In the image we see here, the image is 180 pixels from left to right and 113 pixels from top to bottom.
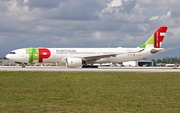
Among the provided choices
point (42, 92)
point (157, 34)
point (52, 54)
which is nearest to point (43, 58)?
point (52, 54)

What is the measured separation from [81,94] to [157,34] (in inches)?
1801

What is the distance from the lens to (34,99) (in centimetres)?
1658

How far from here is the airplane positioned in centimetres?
5697

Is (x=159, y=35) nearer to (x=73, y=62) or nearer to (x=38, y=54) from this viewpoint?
(x=73, y=62)

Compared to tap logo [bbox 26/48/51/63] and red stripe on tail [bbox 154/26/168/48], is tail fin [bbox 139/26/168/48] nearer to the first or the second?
red stripe on tail [bbox 154/26/168/48]

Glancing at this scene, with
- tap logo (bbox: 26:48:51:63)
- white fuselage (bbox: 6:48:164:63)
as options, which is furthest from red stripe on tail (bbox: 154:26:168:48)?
tap logo (bbox: 26:48:51:63)

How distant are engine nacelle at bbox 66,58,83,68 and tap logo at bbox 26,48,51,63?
11.0 feet

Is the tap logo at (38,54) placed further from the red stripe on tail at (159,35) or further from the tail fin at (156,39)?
the red stripe on tail at (159,35)

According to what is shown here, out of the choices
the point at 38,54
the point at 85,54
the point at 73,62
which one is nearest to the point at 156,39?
the point at 85,54

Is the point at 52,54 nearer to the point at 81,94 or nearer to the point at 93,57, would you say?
the point at 93,57

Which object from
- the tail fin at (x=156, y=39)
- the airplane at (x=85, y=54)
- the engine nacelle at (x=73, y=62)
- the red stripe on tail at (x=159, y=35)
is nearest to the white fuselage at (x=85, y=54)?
the airplane at (x=85, y=54)

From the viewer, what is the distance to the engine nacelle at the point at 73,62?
55469 millimetres

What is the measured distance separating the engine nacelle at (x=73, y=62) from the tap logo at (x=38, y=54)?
3358mm

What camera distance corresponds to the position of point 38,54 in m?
56.6
